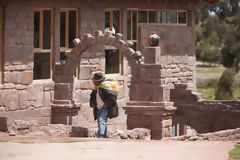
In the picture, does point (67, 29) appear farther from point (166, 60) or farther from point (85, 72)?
point (166, 60)

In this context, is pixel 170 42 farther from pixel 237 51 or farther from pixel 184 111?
pixel 237 51

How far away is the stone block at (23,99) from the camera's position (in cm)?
1908

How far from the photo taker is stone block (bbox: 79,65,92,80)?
21219mm

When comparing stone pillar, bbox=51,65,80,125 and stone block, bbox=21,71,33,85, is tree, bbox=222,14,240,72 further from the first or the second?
stone block, bbox=21,71,33,85

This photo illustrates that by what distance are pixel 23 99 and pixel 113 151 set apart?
7127mm

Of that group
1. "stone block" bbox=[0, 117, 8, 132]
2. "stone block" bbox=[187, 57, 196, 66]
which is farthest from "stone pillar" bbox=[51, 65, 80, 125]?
"stone block" bbox=[187, 57, 196, 66]

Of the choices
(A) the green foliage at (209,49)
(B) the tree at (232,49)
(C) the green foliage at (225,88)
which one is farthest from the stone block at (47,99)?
(A) the green foliage at (209,49)

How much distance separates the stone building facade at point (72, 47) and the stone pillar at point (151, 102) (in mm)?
58

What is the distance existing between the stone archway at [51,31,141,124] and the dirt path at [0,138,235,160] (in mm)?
6097

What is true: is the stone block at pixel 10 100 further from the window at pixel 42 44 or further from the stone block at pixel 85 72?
the stone block at pixel 85 72

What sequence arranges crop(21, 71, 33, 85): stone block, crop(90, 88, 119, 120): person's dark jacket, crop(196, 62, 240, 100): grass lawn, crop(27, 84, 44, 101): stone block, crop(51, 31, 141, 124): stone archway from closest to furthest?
crop(90, 88, 119, 120): person's dark jacket < crop(21, 71, 33, 85): stone block < crop(27, 84, 44, 101): stone block < crop(51, 31, 141, 124): stone archway < crop(196, 62, 240, 100): grass lawn

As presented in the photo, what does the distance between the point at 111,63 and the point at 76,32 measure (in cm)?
162

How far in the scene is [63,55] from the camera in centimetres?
2083

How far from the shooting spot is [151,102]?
1903 centimetres
